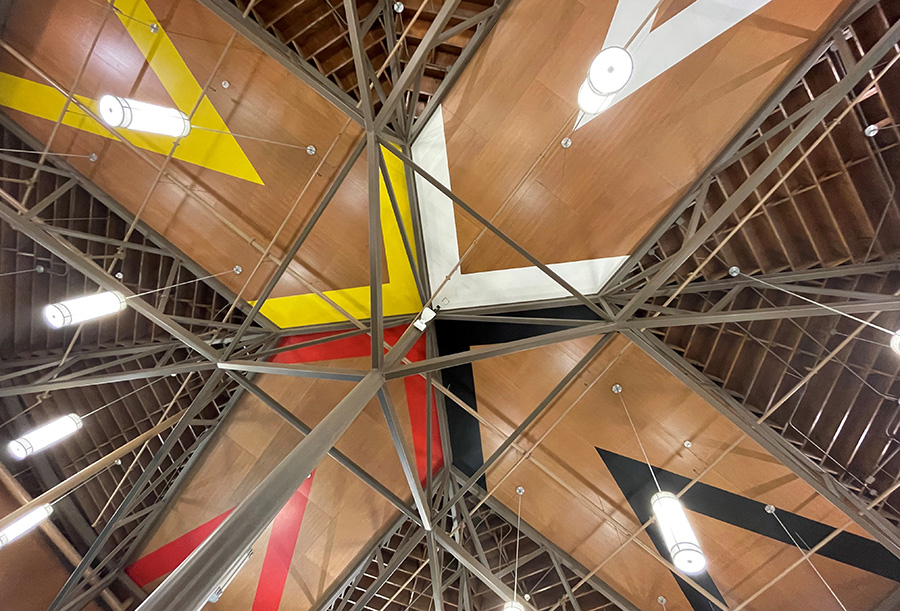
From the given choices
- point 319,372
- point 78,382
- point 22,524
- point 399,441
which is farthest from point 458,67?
point 22,524

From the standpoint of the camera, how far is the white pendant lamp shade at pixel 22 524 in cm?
613

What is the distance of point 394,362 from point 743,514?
6435 mm

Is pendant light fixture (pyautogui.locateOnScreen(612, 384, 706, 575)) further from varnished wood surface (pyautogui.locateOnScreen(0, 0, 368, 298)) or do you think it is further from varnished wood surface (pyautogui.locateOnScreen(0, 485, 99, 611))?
varnished wood surface (pyautogui.locateOnScreen(0, 485, 99, 611))

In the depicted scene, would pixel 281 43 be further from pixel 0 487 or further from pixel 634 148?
pixel 0 487

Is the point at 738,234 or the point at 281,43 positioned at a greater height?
the point at 738,234

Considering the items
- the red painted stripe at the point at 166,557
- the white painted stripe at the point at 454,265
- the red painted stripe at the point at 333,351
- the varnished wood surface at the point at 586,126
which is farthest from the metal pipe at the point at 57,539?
the varnished wood surface at the point at 586,126

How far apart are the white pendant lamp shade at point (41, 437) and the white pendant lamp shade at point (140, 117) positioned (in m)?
4.69

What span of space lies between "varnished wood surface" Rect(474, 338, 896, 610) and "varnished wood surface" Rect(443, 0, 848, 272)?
7.03 ft

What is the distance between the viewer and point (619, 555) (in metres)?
8.70

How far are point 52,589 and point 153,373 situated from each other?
4544 millimetres

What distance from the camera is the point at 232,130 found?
25.1 ft

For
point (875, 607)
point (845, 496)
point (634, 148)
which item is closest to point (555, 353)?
point (634, 148)

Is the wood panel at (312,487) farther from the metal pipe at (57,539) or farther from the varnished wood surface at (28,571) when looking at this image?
the varnished wood surface at (28,571)

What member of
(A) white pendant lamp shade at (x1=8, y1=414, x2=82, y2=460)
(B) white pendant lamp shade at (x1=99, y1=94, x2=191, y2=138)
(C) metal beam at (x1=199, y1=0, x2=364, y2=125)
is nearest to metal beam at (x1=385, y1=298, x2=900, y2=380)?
(C) metal beam at (x1=199, y1=0, x2=364, y2=125)
